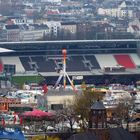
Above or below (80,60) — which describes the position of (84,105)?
above

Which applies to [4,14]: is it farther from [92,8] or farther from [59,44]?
[59,44]

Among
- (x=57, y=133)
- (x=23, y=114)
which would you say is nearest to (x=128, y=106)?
(x=23, y=114)

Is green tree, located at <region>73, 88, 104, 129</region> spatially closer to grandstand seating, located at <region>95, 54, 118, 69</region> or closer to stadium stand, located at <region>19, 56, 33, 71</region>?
stadium stand, located at <region>19, 56, 33, 71</region>

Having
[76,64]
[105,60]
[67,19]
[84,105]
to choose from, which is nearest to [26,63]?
[76,64]

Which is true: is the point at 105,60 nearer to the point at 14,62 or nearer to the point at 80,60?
the point at 80,60

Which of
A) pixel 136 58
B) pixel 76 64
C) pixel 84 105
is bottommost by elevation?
pixel 76 64

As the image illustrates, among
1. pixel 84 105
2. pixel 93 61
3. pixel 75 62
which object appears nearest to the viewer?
pixel 84 105

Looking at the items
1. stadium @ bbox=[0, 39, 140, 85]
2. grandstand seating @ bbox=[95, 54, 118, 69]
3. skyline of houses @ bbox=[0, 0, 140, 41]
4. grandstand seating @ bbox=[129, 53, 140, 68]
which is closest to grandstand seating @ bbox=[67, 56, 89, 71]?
stadium @ bbox=[0, 39, 140, 85]
